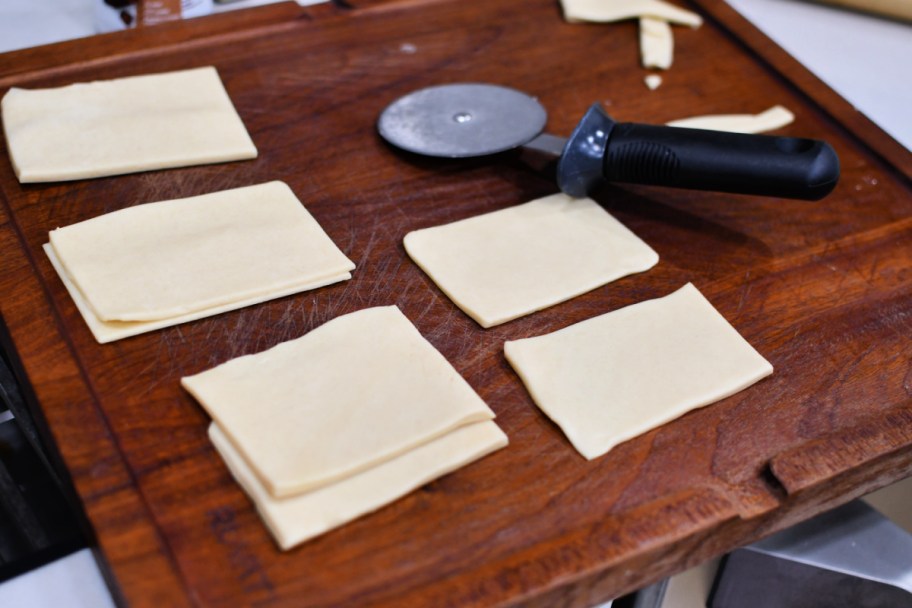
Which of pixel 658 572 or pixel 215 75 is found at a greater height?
pixel 215 75

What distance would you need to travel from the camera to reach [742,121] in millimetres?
1141

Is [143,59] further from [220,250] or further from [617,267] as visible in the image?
[617,267]

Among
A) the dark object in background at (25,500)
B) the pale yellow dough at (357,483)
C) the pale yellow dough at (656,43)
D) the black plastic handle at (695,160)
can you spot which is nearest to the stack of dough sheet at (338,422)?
the pale yellow dough at (357,483)

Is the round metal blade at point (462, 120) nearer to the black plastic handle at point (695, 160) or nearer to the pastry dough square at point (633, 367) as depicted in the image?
the black plastic handle at point (695, 160)

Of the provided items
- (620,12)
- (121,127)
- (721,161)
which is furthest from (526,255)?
(620,12)

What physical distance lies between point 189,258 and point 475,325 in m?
0.28

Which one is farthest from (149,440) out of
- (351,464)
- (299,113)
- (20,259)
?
(299,113)

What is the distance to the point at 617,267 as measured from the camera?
924 millimetres

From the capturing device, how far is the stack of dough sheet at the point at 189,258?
83 cm

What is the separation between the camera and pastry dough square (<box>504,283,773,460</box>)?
0.76m

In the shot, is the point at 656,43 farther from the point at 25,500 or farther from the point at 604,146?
the point at 25,500

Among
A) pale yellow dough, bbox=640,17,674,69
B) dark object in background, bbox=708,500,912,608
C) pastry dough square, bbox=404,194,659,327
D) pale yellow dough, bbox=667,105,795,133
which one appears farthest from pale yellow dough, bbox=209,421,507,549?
pale yellow dough, bbox=640,17,674,69

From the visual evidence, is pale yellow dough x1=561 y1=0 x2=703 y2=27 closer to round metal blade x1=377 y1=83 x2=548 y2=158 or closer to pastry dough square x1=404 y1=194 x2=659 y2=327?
round metal blade x1=377 y1=83 x2=548 y2=158

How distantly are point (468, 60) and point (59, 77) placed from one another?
0.52 meters
